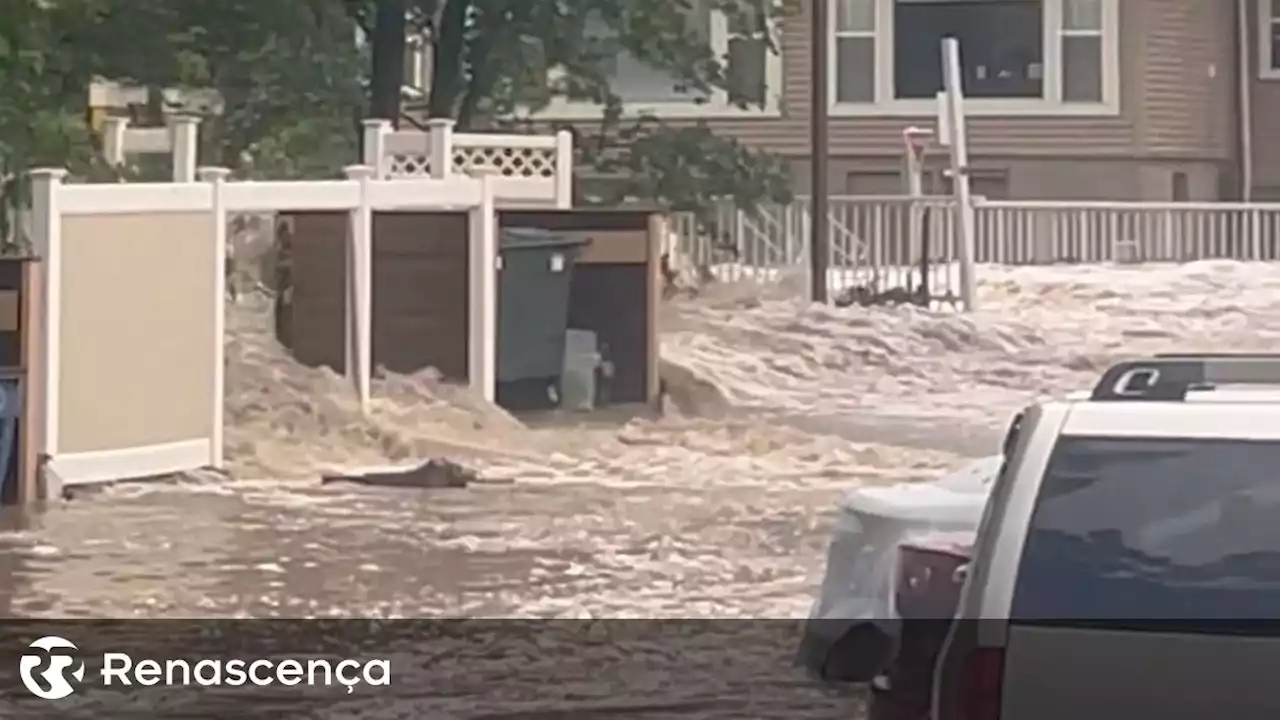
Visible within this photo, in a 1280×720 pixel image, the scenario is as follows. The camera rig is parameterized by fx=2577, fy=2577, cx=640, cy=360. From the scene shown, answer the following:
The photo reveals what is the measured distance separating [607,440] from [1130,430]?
12.6 meters

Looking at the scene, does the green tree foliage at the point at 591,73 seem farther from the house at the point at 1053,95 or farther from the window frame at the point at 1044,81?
the window frame at the point at 1044,81

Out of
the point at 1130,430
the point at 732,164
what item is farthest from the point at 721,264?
the point at 1130,430

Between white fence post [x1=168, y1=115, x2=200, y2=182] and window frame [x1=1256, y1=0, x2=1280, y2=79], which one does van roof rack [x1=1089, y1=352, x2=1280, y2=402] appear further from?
window frame [x1=1256, y1=0, x2=1280, y2=79]

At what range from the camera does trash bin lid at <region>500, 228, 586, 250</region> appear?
18.6 meters

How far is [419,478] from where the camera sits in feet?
47.6

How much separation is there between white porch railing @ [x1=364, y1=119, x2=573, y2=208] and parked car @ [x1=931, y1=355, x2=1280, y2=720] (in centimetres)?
1479

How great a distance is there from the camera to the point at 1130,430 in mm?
4395

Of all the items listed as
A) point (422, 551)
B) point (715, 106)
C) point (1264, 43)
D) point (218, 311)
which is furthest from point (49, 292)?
point (1264, 43)

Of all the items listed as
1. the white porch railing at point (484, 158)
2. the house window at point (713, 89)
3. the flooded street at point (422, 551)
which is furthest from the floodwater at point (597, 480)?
the house window at point (713, 89)

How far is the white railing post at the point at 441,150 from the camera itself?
1930cm

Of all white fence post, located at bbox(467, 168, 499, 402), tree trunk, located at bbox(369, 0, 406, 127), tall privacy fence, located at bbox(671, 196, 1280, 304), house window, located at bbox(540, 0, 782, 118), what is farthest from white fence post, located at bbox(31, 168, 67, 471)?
tall privacy fence, located at bbox(671, 196, 1280, 304)

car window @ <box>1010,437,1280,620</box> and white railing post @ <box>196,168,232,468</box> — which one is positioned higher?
white railing post @ <box>196,168,232,468</box>

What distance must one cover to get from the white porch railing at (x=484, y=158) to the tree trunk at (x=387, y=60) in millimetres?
2250

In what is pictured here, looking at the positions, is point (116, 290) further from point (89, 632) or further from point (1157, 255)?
point (1157, 255)
